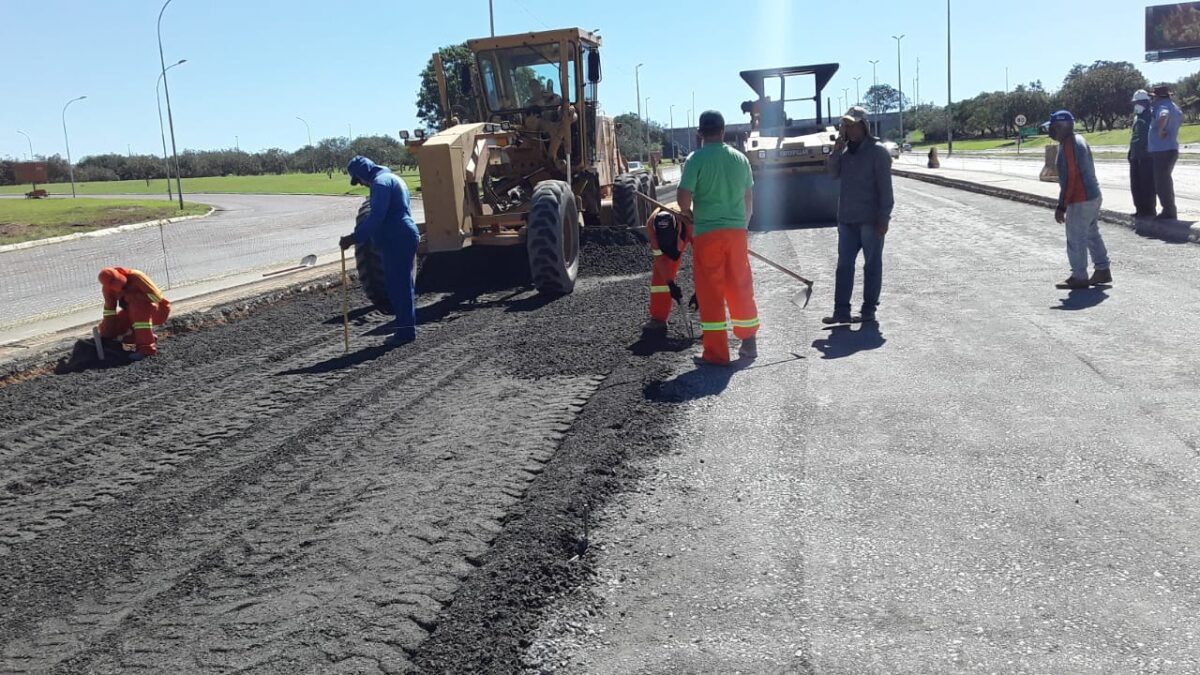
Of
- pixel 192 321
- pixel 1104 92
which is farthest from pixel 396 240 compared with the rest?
pixel 1104 92

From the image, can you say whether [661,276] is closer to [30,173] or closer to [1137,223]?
[1137,223]

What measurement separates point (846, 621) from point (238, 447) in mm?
4133

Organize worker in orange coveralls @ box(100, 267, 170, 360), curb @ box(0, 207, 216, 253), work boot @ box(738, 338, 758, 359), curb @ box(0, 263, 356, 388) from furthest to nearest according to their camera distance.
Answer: curb @ box(0, 207, 216, 253)
worker in orange coveralls @ box(100, 267, 170, 360)
curb @ box(0, 263, 356, 388)
work boot @ box(738, 338, 758, 359)

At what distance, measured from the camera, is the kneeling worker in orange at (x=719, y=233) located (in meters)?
8.04

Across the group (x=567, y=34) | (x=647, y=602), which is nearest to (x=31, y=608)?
(x=647, y=602)

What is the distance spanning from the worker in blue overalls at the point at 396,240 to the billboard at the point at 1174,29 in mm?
76975

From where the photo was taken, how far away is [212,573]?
4664 millimetres

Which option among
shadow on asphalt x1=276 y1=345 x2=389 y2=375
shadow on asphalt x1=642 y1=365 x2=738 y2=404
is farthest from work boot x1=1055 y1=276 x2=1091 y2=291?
shadow on asphalt x1=276 y1=345 x2=389 y2=375

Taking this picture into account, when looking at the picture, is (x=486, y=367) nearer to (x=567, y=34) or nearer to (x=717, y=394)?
(x=717, y=394)

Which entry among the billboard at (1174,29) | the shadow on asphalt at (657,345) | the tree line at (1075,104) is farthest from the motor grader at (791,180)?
the billboard at (1174,29)

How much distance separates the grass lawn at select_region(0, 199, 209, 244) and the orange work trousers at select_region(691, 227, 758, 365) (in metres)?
25.8

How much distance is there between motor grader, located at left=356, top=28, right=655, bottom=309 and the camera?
38.5 ft

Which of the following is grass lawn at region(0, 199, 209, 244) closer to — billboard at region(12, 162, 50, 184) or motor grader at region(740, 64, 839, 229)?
motor grader at region(740, 64, 839, 229)

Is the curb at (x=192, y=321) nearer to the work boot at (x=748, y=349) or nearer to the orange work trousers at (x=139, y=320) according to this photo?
the orange work trousers at (x=139, y=320)
